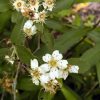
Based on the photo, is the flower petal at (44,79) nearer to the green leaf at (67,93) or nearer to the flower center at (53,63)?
the flower center at (53,63)

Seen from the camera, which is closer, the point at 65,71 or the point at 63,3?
the point at 65,71

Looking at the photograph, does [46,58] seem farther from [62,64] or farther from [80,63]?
[80,63]

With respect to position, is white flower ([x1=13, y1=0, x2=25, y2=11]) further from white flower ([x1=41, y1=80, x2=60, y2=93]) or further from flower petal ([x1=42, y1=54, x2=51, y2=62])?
white flower ([x1=41, y1=80, x2=60, y2=93])

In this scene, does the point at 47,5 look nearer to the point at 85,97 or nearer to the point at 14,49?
the point at 14,49

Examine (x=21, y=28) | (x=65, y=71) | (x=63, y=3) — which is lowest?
(x=65, y=71)

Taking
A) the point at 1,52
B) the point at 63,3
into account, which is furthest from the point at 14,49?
the point at 63,3

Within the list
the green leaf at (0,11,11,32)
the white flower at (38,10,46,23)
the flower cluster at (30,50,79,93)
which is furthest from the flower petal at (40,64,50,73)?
the green leaf at (0,11,11,32)
